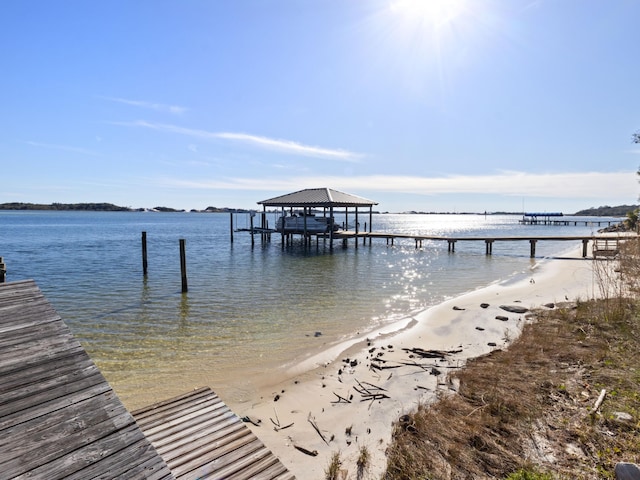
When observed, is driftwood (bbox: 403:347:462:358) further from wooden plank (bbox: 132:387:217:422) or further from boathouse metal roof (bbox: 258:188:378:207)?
boathouse metal roof (bbox: 258:188:378:207)

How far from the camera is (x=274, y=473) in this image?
11.2 feet

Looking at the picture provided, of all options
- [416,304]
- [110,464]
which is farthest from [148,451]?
[416,304]

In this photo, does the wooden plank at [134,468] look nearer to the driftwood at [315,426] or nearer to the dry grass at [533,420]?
the dry grass at [533,420]

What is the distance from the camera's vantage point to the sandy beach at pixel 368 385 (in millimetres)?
4559

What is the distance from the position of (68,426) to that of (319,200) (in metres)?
29.5

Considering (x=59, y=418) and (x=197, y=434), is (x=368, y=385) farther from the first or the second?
(x=59, y=418)

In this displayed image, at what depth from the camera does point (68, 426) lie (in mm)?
2002

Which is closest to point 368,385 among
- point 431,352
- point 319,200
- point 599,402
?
point 431,352

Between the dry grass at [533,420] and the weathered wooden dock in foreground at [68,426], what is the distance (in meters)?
1.76

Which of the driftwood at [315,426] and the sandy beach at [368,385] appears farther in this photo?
the driftwood at [315,426]

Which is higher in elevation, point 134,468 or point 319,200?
point 319,200

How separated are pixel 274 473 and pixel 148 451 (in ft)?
6.06

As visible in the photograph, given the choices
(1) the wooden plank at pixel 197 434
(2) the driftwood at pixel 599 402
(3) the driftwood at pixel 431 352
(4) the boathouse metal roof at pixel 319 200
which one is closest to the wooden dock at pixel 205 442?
(1) the wooden plank at pixel 197 434

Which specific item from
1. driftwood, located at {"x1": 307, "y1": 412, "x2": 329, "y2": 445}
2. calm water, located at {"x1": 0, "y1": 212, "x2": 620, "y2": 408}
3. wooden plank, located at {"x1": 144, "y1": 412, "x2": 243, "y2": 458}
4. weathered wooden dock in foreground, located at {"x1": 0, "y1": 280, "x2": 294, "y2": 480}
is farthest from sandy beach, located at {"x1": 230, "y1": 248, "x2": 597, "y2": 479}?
weathered wooden dock in foreground, located at {"x1": 0, "y1": 280, "x2": 294, "y2": 480}
